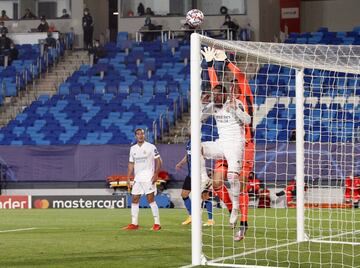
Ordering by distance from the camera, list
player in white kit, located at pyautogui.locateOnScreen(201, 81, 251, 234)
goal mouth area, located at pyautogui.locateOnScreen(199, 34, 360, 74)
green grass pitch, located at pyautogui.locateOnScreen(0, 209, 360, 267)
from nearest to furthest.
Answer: green grass pitch, located at pyautogui.locateOnScreen(0, 209, 360, 267)
goal mouth area, located at pyautogui.locateOnScreen(199, 34, 360, 74)
player in white kit, located at pyautogui.locateOnScreen(201, 81, 251, 234)

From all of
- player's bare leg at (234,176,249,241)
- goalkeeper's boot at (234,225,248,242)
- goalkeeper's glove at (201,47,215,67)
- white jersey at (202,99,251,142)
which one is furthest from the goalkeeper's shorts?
goalkeeper's glove at (201,47,215,67)

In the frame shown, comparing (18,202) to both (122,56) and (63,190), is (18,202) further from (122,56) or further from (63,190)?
(122,56)

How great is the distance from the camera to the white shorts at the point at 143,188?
17.5m

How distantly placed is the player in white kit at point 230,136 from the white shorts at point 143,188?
373cm

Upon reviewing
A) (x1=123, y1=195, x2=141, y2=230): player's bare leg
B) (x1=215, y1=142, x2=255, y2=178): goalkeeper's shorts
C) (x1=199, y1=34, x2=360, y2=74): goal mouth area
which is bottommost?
(x1=123, y1=195, x2=141, y2=230): player's bare leg

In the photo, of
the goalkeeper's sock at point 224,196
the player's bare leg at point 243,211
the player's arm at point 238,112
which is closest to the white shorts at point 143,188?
the goalkeeper's sock at point 224,196

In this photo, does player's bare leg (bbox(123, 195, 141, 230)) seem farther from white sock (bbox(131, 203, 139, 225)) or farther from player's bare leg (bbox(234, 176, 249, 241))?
player's bare leg (bbox(234, 176, 249, 241))

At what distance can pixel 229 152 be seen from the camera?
45.1 ft

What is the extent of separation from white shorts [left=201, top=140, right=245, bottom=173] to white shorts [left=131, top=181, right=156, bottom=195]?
3744mm

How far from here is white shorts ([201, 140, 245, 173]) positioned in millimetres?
13719

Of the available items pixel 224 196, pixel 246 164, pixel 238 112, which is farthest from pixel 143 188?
pixel 238 112

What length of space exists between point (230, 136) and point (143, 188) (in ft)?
13.3

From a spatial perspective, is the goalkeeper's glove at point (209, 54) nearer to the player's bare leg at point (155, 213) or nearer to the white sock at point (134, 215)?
the player's bare leg at point (155, 213)

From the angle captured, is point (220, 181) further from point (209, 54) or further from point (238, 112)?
point (209, 54)
